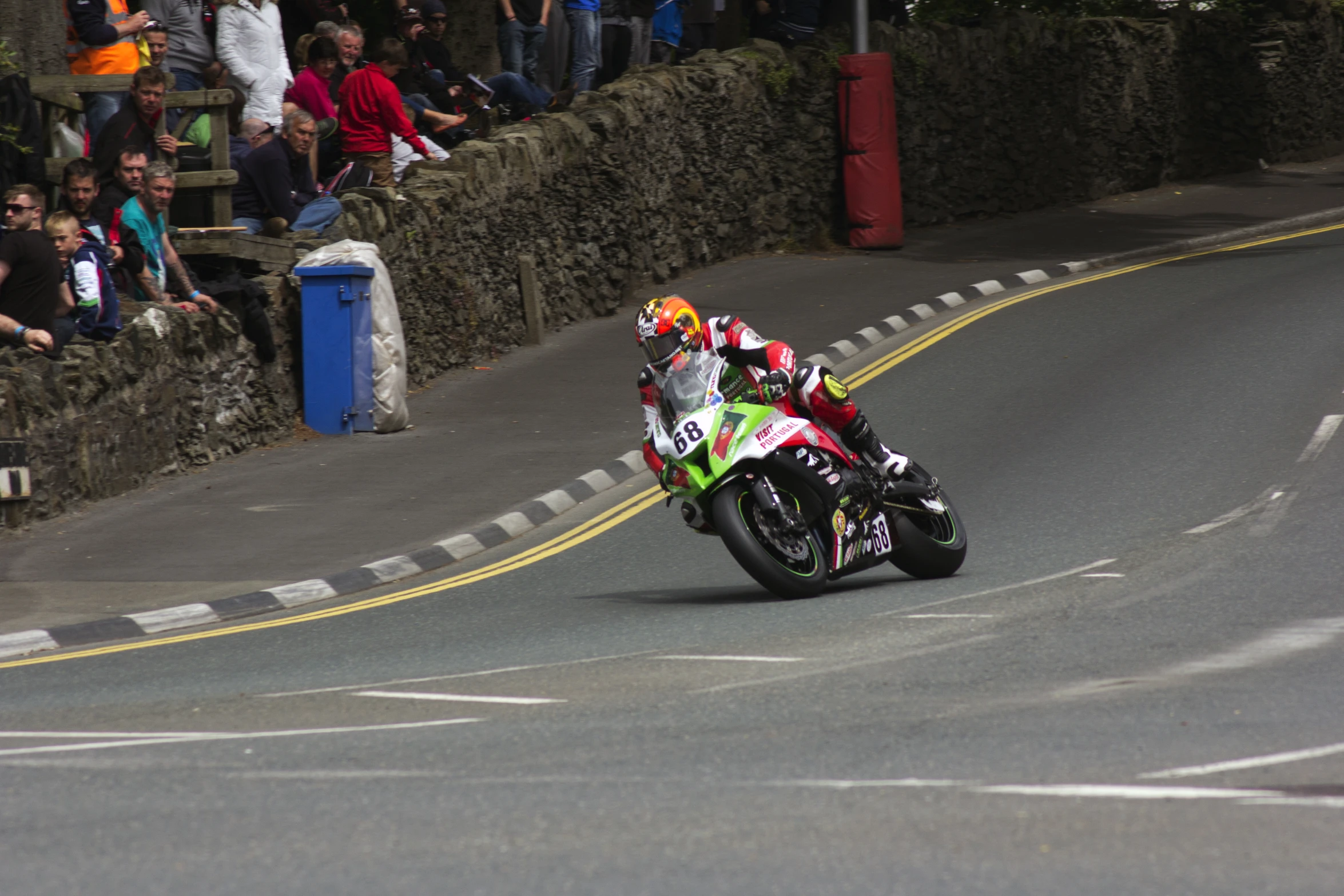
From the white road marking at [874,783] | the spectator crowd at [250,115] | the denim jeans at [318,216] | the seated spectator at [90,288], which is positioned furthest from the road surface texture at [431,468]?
the white road marking at [874,783]

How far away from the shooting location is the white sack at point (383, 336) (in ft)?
51.6

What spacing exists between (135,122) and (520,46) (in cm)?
751

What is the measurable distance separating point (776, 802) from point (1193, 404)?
422 inches

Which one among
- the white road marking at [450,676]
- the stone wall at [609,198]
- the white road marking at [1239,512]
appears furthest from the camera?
the stone wall at [609,198]

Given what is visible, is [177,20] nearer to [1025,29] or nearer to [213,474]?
[213,474]

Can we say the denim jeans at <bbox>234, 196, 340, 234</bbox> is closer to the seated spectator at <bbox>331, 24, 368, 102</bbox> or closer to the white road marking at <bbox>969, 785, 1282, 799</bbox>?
the seated spectator at <bbox>331, 24, 368, 102</bbox>

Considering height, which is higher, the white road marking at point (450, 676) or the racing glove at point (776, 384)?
the racing glove at point (776, 384)

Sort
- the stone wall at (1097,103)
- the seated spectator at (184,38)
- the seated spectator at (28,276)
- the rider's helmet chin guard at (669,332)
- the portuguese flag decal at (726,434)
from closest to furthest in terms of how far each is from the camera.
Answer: the portuguese flag decal at (726,434), the rider's helmet chin guard at (669,332), the seated spectator at (28,276), the seated spectator at (184,38), the stone wall at (1097,103)

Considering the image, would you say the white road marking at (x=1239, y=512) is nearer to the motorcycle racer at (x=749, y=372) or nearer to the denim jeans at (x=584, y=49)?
the motorcycle racer at (x=749, y=372)

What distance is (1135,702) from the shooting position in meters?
6.44

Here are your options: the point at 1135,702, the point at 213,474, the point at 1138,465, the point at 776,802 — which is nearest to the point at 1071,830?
the point at 776,802

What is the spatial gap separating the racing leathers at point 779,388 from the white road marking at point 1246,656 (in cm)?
264

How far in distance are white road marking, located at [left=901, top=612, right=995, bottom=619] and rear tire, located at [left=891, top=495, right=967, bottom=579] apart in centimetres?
114

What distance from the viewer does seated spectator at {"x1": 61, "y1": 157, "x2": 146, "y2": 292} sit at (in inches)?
517
